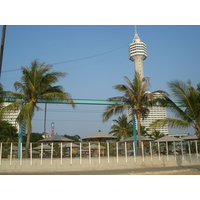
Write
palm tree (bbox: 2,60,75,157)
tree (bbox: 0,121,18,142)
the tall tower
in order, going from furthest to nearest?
the tall tower
tree (bbox: 0,121,18,142)
palm tree (bbox: 2,60,75,157)

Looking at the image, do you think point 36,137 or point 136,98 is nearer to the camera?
point 136,98

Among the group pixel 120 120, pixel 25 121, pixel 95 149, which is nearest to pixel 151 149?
pixel 95 149

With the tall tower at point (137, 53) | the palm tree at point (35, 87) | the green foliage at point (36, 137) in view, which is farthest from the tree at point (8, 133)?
the tall tower at point (137, 53)

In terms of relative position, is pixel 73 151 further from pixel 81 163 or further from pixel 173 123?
pixel 173 123

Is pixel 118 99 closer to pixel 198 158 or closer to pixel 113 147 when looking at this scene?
pixel 113 147

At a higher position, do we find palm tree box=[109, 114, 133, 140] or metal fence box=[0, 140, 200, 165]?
Answer: palm tree box=[109, 114, 133, 140]

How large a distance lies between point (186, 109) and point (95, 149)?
6.24m

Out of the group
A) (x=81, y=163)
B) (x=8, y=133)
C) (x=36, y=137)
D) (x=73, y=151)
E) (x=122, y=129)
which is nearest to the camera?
(x=81, y=163)

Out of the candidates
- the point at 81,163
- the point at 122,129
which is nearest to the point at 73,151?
the point at 81,163

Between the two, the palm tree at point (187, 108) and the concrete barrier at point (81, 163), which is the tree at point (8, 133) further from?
the palm tree at point (187, 108)

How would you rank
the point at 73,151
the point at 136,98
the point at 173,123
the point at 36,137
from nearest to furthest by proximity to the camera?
the point at 173,123 → the point at 73,151 → the point at 136,98 → the point at 36,137

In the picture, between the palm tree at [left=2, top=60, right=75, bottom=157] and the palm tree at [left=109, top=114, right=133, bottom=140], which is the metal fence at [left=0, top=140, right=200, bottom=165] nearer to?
the palm tree at [left=2, top=60, right=75, bottom=157]

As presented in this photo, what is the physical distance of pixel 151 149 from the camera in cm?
1576

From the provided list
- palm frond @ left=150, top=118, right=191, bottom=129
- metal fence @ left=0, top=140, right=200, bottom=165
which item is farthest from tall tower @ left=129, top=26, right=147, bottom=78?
palm frond @ left=150, top=118, right=191, bottom=129
